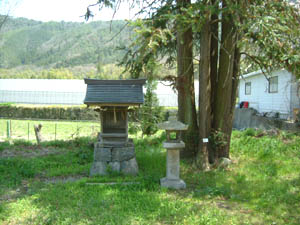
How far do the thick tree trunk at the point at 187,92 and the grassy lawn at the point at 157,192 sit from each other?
80 cm

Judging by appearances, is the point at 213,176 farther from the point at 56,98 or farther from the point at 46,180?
the point at 56,98

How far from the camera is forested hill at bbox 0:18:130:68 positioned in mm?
98338

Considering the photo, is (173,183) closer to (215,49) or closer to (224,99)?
(224,99)

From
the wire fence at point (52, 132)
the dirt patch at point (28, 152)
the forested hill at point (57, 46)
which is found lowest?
the dirt patch at point (28, 152)

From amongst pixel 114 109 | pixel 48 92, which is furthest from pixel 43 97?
pixel 114 109

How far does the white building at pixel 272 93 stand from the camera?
584 inches

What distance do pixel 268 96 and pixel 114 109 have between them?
43.1ft

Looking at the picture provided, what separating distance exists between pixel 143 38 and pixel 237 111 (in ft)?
56.4

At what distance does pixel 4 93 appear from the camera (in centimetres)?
3384

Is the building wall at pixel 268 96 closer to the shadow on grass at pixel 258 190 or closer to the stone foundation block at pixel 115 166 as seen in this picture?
the shadow on grass at pixel 258 190

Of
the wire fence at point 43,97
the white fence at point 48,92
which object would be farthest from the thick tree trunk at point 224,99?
the wire fence at point 43,97

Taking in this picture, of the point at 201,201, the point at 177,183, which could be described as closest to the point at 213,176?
the point at 177,183

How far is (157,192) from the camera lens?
630cm

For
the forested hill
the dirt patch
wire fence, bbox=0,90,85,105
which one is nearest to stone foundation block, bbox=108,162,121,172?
the dirt patch
